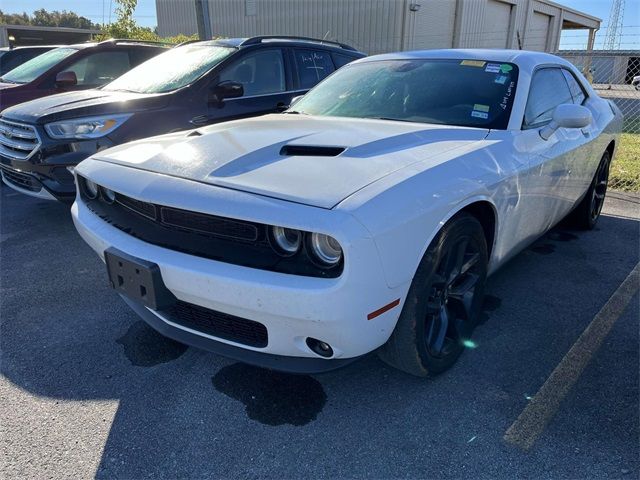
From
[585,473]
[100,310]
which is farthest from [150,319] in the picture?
[585,473]

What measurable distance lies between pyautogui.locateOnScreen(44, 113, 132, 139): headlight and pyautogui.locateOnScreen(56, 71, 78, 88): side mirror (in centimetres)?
227

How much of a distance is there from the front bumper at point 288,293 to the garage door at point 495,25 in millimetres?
24150

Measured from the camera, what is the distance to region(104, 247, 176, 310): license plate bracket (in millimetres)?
2086

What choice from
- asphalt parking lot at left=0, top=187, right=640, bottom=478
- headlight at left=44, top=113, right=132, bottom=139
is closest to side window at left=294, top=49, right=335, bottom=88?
headlight at left=44, top=113, right=132, bottom=139

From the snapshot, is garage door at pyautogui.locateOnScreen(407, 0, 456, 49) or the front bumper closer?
the front bumper

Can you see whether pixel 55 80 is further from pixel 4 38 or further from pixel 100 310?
pixel 4 38

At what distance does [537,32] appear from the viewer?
96.1 feet

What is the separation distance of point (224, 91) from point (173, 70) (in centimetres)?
76

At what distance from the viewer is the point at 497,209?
2584 millimetres

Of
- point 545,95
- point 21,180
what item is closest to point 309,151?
point 545,95

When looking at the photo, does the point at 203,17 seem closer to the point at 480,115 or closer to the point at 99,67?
the point at 99,67

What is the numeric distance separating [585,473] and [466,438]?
454 millimetres

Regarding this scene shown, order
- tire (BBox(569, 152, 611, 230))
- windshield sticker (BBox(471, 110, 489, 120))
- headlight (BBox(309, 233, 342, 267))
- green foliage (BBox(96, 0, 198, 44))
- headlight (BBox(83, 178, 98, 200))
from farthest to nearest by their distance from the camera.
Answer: green foliage (BBox(96, 0, 198, 44)) < tire (BBox(569, 152, 611, 230)) < windshield sticker (BBox(471, 110, 489, 120)) < headlight (BBox(83, 178, 98, 200)) < headlight (BBox(309, 233, 342, 267))

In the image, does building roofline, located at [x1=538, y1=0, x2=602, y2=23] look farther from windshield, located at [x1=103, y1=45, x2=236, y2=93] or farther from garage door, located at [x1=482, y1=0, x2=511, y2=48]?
windshield, located at [x1=103, y1=45, x2=236, y2=93]
